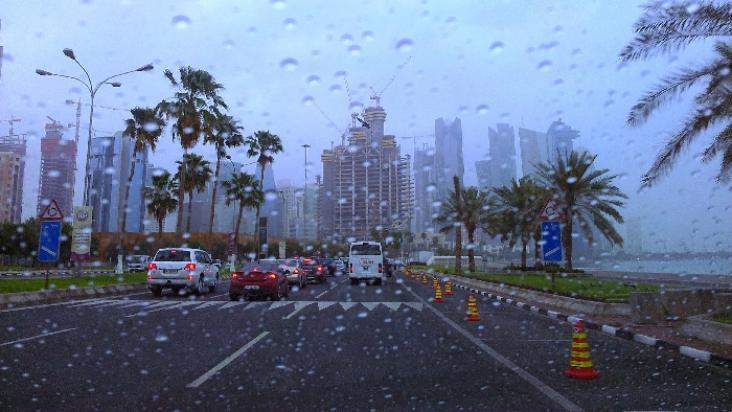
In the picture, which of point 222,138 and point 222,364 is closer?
point 222,364

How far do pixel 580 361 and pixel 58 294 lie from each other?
16.7 meters

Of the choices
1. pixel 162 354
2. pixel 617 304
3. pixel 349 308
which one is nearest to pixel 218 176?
pixel 349 308

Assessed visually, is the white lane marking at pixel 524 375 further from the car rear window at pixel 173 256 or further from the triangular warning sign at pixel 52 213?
the triangular warning sign at pixel 52 213

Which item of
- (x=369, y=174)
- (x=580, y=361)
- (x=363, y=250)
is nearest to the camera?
(x=580, y=361)

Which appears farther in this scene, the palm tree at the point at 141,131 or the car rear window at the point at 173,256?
the palm tree at the point at 141,131

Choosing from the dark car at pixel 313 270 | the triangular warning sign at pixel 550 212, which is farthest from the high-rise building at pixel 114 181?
the triangular warning sign at pixel 550 212

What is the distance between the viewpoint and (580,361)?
6.90m

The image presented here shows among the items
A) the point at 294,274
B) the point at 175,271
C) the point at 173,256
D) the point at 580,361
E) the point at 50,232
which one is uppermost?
the point at 50,232

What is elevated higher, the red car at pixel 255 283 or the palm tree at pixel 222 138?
the palm tree at pixel 222 138

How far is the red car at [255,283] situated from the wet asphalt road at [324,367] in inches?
223

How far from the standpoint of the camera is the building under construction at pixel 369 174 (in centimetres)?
5512

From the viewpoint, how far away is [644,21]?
38.5ft

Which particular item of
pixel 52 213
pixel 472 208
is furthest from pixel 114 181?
pixel 472 208

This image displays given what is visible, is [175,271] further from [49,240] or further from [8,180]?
[8,180]
